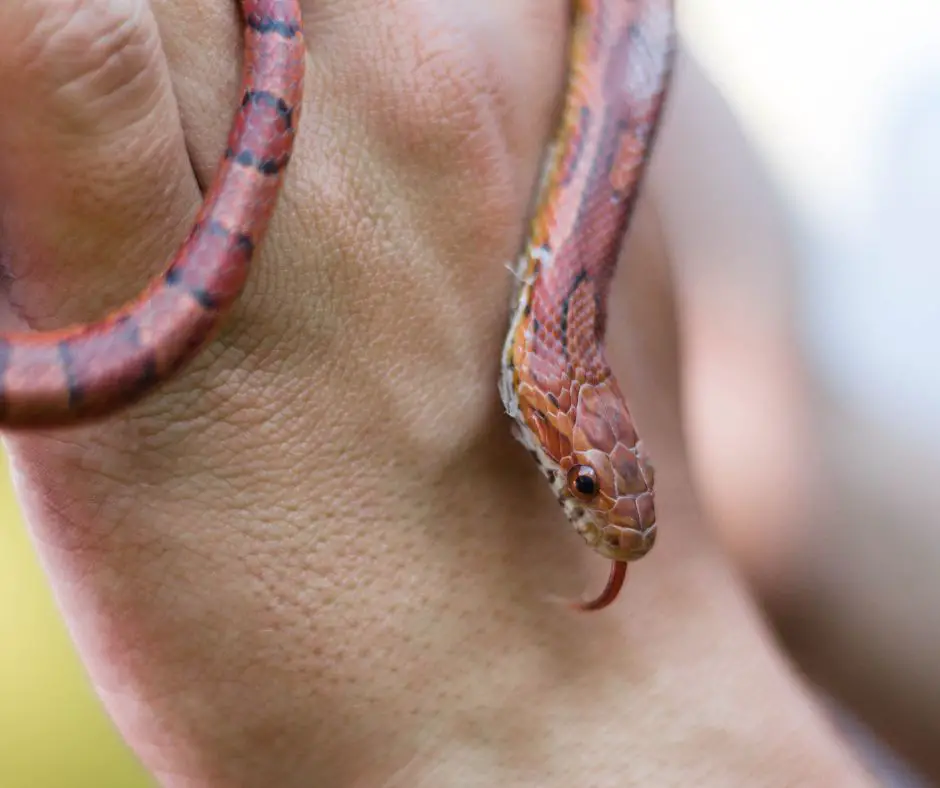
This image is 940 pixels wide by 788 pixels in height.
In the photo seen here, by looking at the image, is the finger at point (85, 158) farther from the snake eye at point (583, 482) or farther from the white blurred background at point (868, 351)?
the white blurred background at point (868, 351)

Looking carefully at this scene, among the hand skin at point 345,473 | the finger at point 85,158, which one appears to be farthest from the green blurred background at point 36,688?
the finger at point 85,158

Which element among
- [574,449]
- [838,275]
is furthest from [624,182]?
[838,275]

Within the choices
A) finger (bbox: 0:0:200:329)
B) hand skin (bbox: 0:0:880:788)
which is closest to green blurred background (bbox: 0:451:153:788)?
hand skin (bbox: 0:0:880:788)

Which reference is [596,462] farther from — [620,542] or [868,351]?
[868,351]

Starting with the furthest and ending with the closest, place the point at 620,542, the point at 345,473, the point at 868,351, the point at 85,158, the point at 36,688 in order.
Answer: the point at 36,688
the point at 868,351
the point at 620,542
the point at 345,473
the point at 85,158

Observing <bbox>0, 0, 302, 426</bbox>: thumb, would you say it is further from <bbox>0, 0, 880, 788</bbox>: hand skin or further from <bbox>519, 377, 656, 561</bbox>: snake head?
<bbox>519, 377, 656, 561</bbox>: snake head

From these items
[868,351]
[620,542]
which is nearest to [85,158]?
[620,542]

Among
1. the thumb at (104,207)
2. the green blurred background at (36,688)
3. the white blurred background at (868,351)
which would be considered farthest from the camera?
the green blurred background at (36,688)
